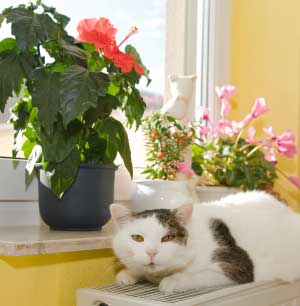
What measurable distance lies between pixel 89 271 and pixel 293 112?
40.3 inches

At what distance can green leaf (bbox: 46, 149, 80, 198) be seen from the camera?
114 cm

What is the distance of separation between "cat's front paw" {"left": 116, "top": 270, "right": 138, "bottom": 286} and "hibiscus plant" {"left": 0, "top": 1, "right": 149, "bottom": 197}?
0.22 m

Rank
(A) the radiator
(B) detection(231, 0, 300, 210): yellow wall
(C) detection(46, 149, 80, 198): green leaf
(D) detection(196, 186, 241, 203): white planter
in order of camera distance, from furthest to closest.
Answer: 1. (B) detection(231, 0, 300, 210): yellow wall
2. (D) detection(196, 186, 241, 203): white planter
3. (C) detection(46, 149, 80, 198): green leaf
4. (A) the radiator

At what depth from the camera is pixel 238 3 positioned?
2156mm

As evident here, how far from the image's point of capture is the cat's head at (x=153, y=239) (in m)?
1.09

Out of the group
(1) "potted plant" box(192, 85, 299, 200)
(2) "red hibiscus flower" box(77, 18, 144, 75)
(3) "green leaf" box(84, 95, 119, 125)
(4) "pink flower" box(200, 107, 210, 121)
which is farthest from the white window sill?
(4) "pink flower" box(200, 107, 210, 121)

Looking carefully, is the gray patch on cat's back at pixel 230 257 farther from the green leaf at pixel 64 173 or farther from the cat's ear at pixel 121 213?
the green leaf at pixel 64 173

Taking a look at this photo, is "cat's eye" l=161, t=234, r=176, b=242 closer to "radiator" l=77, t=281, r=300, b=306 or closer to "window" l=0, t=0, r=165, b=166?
"radiator" l=77, t=281, r=300, b=306

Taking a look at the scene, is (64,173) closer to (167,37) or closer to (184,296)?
(184,296)

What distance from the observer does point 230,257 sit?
118 cm

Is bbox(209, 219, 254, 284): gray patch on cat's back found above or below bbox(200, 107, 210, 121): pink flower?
below

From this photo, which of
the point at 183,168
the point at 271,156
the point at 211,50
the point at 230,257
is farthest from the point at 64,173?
the point at 211,50

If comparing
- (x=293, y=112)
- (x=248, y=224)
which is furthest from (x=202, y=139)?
(x=248, y=224)

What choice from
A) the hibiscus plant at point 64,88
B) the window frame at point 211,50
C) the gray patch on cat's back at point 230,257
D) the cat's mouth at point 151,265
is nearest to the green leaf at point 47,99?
the hibiscus plant at point 64,88
